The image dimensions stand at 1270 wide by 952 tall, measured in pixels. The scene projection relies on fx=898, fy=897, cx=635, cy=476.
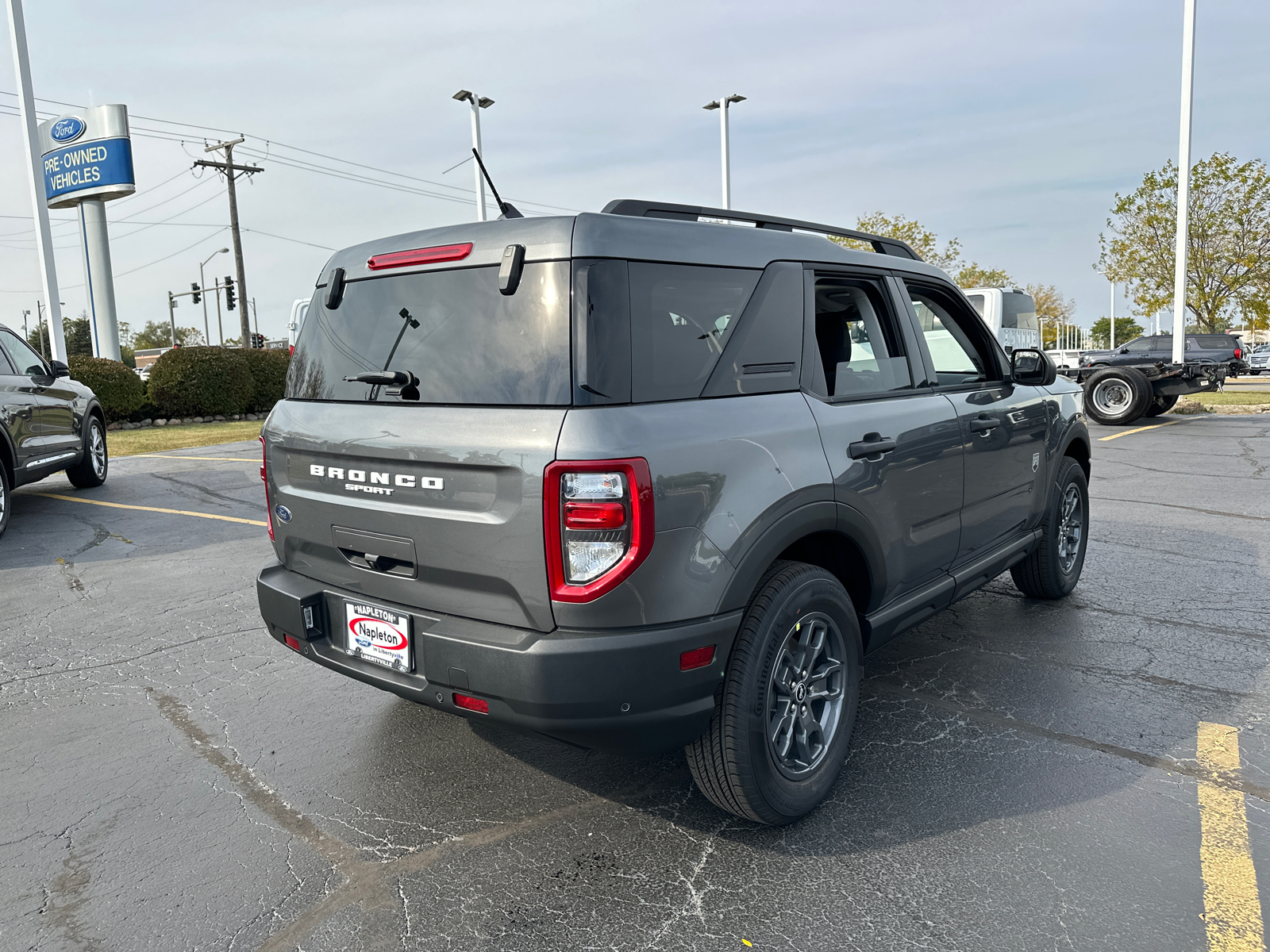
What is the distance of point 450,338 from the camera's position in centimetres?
276

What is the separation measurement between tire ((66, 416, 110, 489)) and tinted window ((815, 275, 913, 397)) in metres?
9.59

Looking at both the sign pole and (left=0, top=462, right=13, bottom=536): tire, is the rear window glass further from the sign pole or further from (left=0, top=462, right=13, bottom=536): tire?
the sign pole

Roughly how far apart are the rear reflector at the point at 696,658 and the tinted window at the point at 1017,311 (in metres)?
15.8

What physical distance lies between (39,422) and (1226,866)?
9756 millimetres

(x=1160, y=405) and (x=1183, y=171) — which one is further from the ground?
(x=1183, y=171)

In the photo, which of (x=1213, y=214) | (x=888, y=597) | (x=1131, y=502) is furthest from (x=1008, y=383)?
(x=1213, y=214)

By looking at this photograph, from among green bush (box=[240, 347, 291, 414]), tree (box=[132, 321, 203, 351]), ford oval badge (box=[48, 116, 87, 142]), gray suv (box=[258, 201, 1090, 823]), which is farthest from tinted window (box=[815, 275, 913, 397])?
tree (box=[132, 321, 203, 351])

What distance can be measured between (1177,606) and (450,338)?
4.50 m

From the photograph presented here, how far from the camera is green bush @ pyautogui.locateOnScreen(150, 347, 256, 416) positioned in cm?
2131

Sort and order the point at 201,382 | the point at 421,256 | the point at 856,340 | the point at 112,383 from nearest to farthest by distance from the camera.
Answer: the point at 421,256, the point at 856,340, the point at 112,383, the point at 201,382

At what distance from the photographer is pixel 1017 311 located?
59.4 feet

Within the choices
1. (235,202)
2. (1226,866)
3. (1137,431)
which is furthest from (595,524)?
(235,202)

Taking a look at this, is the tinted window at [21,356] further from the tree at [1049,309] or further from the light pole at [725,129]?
the tree at [1049,309]

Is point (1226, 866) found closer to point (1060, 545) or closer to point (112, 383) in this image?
point (1060, 545)
